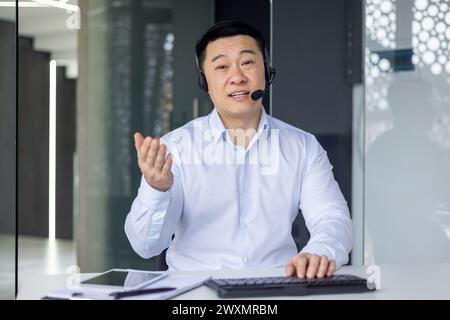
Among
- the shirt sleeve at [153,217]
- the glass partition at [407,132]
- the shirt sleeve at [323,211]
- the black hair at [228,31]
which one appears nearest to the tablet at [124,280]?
the shirt sleeve at [153,217]

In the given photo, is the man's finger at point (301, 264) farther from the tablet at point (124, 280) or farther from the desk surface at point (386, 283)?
the tablet at point (124, 280)

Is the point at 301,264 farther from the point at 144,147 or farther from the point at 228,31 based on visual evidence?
the point at 228,31

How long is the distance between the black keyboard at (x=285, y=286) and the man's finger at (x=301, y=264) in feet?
0.17

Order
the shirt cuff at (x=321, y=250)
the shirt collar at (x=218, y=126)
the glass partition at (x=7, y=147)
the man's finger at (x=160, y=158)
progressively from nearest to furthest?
the man's finger at (x=160, y=158) < the shirt cuff at (x=321, y=250) < the shirt collar at (x=218, y=126) < the glass partition at (x=7, y=147)

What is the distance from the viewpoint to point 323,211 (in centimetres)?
196

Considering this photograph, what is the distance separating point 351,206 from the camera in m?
3.78

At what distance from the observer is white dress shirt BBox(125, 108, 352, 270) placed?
1.98 meters

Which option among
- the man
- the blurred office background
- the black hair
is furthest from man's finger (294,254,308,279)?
the blurred office background

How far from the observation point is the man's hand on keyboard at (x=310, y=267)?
141 cm

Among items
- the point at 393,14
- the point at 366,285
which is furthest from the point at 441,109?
the point at 366,285

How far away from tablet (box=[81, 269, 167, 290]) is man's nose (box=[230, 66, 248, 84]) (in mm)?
938

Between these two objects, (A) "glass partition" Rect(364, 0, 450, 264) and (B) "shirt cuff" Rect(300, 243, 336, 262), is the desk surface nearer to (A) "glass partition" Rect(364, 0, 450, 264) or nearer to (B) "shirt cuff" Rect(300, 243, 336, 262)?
(B) "shirt cuff" Rect(300, 243, 336, 262)
